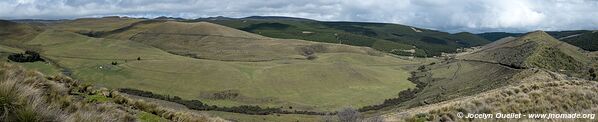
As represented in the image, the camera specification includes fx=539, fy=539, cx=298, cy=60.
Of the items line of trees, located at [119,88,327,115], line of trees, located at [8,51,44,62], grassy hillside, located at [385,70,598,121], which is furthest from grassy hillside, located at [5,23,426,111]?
grassy hillside, located at [385,70,598,121]

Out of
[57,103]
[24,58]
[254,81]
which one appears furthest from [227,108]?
[57,103]

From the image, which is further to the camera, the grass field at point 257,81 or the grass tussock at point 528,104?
the grass field at point 257,81

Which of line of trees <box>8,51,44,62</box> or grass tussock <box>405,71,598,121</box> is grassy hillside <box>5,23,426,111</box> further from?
grass tussock <box>405,71,598,121</box>

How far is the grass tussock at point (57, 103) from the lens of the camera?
8.88 metres

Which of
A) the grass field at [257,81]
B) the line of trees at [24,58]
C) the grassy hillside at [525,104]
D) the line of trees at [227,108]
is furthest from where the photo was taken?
the line of trees at [24,58]

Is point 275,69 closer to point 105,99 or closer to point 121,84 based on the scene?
point 121,84

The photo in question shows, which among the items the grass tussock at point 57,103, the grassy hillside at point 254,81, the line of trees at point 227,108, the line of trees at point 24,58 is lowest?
the line of trees at point 227,108

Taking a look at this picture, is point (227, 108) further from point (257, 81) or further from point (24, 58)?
point (24, 58)

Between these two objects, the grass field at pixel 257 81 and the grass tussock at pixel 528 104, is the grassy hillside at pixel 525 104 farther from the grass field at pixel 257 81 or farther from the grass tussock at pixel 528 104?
the grass field at pixel 257 81

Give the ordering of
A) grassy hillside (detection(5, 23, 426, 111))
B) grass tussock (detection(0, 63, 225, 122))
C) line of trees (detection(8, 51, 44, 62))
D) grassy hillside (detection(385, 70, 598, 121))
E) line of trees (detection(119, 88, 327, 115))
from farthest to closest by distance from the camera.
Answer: line of trees (detection(8, 51, 44, 62)) → grassy hillside (detection(5, 23, 426, 111)) → line of trees (detection(119, 88, 327, 115)) → grassy hillside (detection(385, 70, 598, 121)) → grass tussock (detection(0, 63, 225, 122))

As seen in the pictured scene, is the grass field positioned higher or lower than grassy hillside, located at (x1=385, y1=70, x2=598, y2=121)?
lower

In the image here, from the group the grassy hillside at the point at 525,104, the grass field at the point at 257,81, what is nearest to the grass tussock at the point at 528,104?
the grassy hillside at the point at 525,104

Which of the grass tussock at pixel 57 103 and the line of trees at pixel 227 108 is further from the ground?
the grass tussock at pixel 57 103

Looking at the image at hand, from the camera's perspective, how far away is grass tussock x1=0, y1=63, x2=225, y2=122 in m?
8.88
